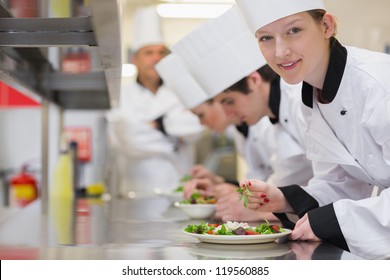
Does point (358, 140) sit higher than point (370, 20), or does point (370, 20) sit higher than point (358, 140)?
point (370, 20)

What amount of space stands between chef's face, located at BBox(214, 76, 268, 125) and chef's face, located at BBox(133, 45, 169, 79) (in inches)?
66.3

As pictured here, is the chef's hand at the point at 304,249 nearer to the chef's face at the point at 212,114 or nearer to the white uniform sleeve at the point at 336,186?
the white uniform sleeve at the point at 336,186

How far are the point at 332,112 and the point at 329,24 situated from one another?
22 centimetres

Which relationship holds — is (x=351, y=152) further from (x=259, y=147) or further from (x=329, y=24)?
(x=259, y=147)

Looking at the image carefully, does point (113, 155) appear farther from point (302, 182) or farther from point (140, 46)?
point (302, 182)

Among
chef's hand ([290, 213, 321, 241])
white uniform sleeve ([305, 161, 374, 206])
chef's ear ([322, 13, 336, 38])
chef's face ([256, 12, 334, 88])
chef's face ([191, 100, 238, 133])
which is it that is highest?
chef's ear ([322, 13, 336, 38])

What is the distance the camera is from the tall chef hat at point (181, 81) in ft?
7.84

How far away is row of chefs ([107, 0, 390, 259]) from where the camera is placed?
136cm

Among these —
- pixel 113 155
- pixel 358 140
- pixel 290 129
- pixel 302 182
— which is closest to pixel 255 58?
pixel 290 129

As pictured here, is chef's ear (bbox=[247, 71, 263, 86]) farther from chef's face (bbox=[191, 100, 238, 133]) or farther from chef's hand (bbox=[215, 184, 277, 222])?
chef's face (bbox=[191, 100, 238, 133])

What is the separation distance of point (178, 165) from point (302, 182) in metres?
1.57

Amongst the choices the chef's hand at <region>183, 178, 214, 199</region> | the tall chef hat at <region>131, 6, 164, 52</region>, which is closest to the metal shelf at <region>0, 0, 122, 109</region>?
the chef's hand at <region>183, 178, 214, 199</region>

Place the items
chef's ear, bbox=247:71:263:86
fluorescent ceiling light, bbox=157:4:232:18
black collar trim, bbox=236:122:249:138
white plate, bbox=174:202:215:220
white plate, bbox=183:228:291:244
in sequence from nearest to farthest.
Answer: white plate, bbox=183:228:291:244 → white plate, bbox=174:202:215:220 → chef's ear, bbox=247:71:263:86 → black collar trim, bbox=236:122:249:138 → fluorescent ceiling light, bbox=157:4:232:18
